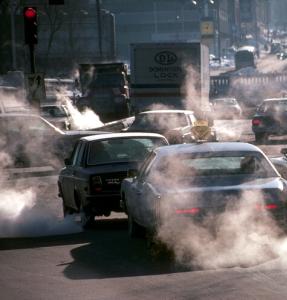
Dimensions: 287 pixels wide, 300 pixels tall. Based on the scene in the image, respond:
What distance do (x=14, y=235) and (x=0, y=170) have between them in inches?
493

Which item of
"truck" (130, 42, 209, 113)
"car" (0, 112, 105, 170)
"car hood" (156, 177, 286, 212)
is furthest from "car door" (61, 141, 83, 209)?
"truck" (130, 42, 209, 113)

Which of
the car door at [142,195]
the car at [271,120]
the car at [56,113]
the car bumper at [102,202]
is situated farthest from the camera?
the car at [56,113]

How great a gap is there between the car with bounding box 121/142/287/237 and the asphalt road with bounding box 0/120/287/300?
46 centimetres

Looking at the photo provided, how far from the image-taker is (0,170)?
2842 centimetres

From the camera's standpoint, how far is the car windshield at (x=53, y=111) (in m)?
41.2

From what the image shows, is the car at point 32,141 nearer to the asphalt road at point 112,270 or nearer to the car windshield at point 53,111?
the car windshield at point 53,111

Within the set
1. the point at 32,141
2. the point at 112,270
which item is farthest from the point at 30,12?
the point at 112,270

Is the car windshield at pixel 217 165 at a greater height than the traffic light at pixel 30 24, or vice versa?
the traffic light at pixel 30 24

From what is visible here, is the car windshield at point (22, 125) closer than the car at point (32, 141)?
No

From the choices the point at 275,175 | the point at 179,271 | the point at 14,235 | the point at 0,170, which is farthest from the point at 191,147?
the point at 0,170

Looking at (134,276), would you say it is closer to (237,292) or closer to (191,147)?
(237,292)

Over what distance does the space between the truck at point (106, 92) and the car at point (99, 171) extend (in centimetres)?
3015

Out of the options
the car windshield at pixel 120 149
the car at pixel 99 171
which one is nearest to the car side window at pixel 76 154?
the car at pixel 99 171

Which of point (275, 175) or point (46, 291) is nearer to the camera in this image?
point (46, 291)
